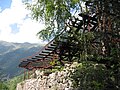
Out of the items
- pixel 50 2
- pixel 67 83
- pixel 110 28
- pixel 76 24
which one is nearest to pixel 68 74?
pixel 67 83

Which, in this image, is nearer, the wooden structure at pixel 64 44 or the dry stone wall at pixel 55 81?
the dry stone wall at pixel 55 81

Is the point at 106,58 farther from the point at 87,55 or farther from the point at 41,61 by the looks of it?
the point at 41,61

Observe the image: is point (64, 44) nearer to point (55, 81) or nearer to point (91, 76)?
point (55, 81)

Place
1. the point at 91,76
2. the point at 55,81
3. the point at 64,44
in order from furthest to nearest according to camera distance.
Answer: the point at 64,44, the point at 55,81, the point at 91,76

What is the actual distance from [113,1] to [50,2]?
950 cm

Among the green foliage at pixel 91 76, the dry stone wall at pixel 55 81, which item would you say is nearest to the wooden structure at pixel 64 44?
the dry stone wall at pixel 55 81

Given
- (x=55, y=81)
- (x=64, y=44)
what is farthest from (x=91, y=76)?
(x=64, y=44)

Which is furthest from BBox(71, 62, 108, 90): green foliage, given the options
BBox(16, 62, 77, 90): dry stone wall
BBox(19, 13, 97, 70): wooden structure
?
BBox(19, 13, 97, 70): wooden structure

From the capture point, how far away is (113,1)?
677 inches

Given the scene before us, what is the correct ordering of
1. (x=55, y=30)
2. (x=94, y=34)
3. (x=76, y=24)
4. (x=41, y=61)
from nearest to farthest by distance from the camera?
(x=94, y=34) → (x=76, y=24) → (x=41, y=61) → (x=55, y=30)

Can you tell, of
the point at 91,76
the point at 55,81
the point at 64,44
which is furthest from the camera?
the point at 64,44

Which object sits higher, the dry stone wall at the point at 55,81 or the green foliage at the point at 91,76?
the green foliage at the point at 91,76

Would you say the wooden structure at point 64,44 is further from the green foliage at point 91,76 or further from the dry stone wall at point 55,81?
the green foliage at point 91,76

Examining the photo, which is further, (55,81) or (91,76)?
(55,81)
